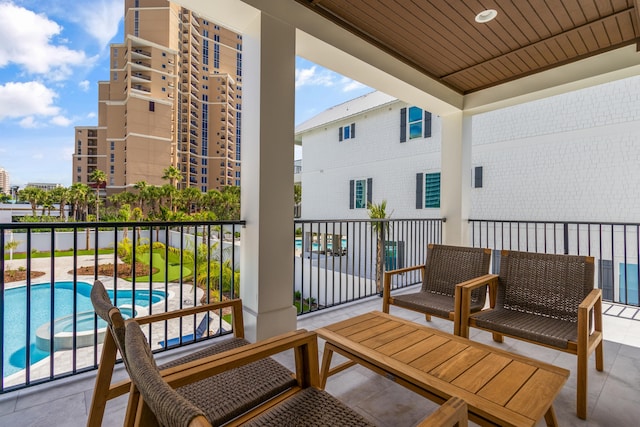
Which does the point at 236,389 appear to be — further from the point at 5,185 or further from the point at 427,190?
the point at 5,185

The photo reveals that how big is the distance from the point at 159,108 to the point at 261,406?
42.3 m

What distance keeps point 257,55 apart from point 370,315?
230 centimetres

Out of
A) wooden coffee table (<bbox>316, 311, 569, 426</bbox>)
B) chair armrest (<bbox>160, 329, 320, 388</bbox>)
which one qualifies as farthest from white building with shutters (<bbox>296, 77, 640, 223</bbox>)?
chair armrest (<bbox>160, 329, 320, 388</bbox>)

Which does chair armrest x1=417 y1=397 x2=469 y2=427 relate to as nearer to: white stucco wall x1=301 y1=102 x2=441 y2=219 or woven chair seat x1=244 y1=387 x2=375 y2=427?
woven chair seat x1=244 y1=387 x2=375 y2=427

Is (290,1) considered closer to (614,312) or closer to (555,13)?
(555,13)

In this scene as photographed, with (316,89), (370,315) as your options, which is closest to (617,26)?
(370,315)

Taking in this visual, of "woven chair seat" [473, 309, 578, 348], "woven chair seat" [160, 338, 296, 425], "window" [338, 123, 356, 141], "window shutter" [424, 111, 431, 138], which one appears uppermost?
"window" [338, 123, 356, 141]

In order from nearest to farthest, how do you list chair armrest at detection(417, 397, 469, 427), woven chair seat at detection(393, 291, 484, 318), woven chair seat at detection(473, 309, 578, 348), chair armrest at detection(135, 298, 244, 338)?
1. chair armrest at detection(417, 397, 469, 427)
2. chair armrest at detection(135, 298, 244, 338)
3. woven chair seat at detection(473, 309, 578, 348)
4. woven chair seat at detection(393, 291, 484, 318)

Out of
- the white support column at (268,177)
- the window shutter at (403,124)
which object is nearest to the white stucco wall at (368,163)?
the window shutter at (403,124)

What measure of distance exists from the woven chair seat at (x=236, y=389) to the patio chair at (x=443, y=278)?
159 centimetres

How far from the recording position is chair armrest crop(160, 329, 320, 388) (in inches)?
44.5

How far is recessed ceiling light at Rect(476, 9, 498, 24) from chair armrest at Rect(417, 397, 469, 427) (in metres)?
3.32

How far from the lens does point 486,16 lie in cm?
296

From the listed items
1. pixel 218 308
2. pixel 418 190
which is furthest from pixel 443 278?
pixel 418 190
